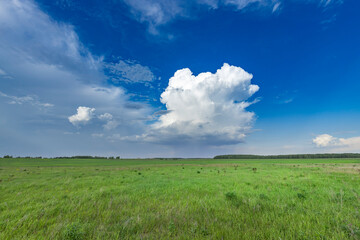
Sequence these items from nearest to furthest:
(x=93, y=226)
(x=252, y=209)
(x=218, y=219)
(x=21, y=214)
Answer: (x=93, y=226), (x=218, y=219), (x=21, y=214), (x=252, y=209)

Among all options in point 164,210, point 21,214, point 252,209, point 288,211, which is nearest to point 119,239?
point 164,210

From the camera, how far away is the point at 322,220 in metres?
4.98

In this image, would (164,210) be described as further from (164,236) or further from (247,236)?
(247,236)

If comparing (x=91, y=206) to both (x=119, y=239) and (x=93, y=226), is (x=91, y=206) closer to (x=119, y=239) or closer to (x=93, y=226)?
(x=93, y=226)

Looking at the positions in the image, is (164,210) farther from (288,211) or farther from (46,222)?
(288,211)

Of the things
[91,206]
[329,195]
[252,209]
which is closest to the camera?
[252,209]

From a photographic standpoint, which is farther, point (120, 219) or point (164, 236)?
point (120, 219)

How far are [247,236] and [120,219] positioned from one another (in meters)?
4.03

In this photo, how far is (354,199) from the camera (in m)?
7.39

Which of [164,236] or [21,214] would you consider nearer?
[164,236]

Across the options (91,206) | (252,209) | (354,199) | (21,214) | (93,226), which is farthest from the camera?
(354,199)

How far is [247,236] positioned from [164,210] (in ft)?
10.5

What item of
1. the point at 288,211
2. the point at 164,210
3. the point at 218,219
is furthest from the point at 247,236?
the point at 164,210

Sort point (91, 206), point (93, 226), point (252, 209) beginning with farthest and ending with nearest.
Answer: point (91, 206)
point (252, 209)
point (93, 226)
